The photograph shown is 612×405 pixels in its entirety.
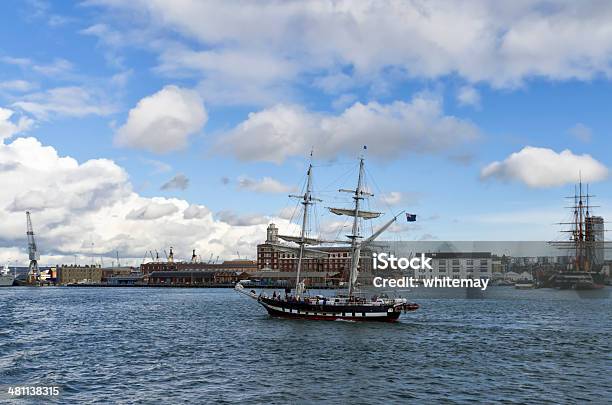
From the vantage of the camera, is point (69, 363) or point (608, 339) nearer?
point (69, 363)

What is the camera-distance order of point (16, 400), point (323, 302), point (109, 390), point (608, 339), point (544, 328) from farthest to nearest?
point (323, 302) → point (544, 328) → point (608, 339) → point (109, 390) → point (16, 400)

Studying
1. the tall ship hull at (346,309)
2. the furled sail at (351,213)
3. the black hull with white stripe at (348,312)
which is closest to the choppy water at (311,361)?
the black hull with white stripe at (348,312)

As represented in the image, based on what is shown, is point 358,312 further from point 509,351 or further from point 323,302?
point 509,351

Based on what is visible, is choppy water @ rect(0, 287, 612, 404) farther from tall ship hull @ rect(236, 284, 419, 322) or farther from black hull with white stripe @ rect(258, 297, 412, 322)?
tall ship hull @ rect(236, 284, 419, 322)

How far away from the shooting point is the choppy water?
40.5 meters

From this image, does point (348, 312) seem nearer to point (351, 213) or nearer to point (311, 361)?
point (351, 213)

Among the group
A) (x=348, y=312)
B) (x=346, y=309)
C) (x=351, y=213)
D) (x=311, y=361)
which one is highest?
(x=351, y=213)

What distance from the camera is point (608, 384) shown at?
43.9 m

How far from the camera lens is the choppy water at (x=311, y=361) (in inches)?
1596

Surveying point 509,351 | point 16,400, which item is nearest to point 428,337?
point 509,351

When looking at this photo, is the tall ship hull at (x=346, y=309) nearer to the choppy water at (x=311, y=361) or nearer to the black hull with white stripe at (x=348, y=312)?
the black hull with white stripe at (x=348, y=312)

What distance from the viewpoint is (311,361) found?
5316 cm

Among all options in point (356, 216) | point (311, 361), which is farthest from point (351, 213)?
point (311, 361)

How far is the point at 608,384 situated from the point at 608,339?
28974mm
